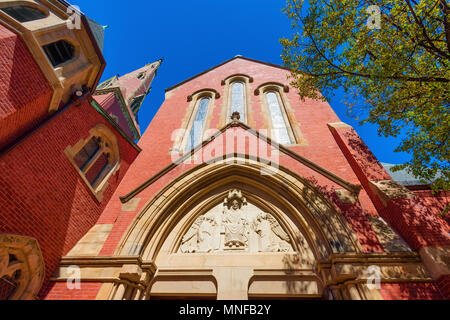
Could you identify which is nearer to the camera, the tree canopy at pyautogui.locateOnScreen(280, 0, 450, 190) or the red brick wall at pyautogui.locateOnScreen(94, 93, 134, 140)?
the tree canopy at pyautogui.locateOnScreen(280, 0, 450, 190)

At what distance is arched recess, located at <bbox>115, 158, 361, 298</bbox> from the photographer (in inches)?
173

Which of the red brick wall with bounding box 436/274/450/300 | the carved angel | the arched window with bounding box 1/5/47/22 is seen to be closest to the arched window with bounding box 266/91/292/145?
the carved angel

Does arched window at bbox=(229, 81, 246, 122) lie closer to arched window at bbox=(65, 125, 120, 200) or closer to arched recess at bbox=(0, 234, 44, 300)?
arched window at bbox=(65, 125, 120, 200)

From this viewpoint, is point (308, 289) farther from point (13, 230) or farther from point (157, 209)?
point (13, 230)

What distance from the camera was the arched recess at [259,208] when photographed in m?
4.39

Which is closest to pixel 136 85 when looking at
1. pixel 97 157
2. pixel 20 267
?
pixel 97 157

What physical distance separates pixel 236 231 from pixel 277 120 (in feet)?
17.7

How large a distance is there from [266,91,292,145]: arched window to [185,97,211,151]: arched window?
2.94 m

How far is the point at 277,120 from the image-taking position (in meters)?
8.93

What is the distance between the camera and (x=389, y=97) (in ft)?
18.8

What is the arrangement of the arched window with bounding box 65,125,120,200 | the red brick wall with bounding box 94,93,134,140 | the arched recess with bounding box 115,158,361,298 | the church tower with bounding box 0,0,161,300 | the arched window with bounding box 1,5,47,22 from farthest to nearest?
the red brick wall with bounding box 94,93,134,140 < the arched window with bounding box 65,125,120,200 < the arched window with bounding box 1,5,47,22 < the arched recess with bounding box 115,158,361,298 < the church tower with bounding box 0,0,161,300

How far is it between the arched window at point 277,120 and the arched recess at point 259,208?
2303 millimetres

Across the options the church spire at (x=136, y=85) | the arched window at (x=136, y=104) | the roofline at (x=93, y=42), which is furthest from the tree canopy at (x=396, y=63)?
the arched window at (x=136, y=104)

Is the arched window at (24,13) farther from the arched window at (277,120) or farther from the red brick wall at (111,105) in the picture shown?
the red brick wall at (111,105)
